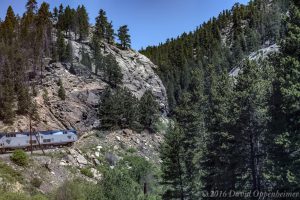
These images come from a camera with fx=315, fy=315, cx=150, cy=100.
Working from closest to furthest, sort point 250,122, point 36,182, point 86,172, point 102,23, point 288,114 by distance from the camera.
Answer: point 288,114 < point 250,122 < point 36,182 < point 86,172 < point 102,23

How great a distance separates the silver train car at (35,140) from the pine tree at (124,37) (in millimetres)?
56730

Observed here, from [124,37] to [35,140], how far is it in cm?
6128

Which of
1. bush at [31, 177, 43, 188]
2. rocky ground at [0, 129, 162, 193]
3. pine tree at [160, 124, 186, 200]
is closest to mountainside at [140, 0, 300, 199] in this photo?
pine tree at [160, 124, 186, 200]

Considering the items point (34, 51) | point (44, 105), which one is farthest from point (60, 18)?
point (44, 105)

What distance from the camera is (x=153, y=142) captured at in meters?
68.1

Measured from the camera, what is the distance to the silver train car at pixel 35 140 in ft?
160

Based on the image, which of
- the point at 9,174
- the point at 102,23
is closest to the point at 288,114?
the point at 9,174

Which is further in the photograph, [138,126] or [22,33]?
[22,33]

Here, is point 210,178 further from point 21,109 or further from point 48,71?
point 48,71

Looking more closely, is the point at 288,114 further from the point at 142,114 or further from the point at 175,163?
the point at 142,114

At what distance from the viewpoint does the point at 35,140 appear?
5200 centimetres

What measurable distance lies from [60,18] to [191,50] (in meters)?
61.0

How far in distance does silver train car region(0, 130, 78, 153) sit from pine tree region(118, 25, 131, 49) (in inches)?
2233

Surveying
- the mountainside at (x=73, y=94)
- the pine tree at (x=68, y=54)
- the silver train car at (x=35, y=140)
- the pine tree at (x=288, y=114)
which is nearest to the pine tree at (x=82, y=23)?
the mountainside at (x=73, y=94)
